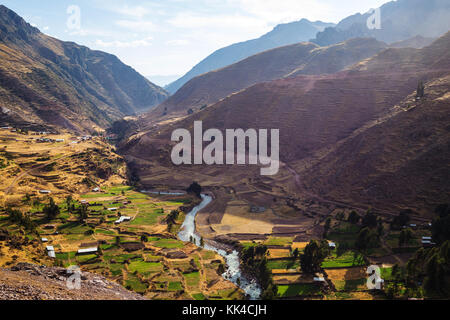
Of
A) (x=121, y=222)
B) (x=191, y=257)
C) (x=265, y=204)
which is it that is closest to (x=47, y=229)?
(x=121, y=222)

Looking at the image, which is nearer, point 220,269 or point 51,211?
point 220,269

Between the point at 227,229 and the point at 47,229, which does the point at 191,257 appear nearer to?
the point at 227,229

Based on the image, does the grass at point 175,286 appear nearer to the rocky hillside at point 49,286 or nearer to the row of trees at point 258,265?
the rocky hillside at point 49,286

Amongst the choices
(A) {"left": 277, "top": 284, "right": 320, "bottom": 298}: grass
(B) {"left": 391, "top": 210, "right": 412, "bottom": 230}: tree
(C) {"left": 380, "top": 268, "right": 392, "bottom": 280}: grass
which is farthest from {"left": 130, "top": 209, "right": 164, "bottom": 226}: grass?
(B) {"left": 391, "top": 210, "right": 412, "bottom": 230}: tree

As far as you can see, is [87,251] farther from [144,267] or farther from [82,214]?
[82,214]

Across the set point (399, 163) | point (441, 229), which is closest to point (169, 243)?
point (441, 229)

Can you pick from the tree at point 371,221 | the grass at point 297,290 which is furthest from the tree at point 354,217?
the grass at point 297,290

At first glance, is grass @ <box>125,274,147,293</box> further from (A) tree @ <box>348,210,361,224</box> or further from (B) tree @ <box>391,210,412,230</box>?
(B) tree @ <box>391,210,412,230</box>
